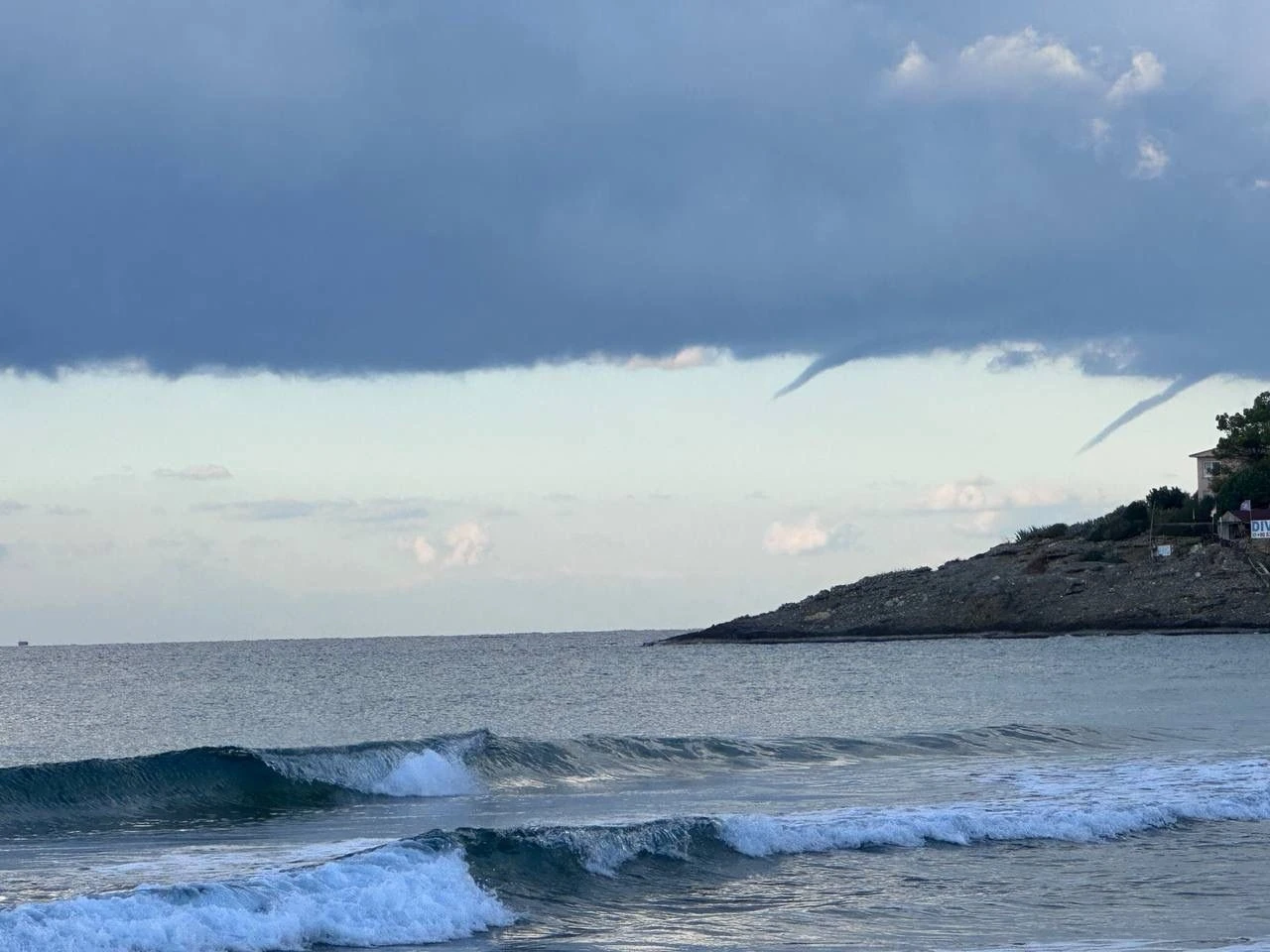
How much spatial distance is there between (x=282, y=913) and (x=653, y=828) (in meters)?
5.96

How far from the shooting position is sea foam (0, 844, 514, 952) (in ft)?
47.4

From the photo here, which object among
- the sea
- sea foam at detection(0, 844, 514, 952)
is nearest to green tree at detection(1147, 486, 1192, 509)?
the sea

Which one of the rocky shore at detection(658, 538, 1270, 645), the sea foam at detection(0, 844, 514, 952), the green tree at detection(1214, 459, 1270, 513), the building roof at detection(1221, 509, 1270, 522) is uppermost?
the green tree at detection(1214, 459, 1270, 513)

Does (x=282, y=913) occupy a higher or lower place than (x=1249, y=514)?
lower

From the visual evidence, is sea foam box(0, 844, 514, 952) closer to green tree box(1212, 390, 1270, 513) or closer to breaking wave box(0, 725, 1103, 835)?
breaking wave box(0, 725, 1103, 835)

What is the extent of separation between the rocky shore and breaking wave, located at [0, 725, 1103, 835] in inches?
2783

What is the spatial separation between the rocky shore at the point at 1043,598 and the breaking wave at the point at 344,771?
232ft

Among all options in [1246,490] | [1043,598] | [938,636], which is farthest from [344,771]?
[1246,490]

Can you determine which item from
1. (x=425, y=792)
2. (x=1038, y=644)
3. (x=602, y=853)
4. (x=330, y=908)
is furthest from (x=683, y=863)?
(x=1038, y=644)

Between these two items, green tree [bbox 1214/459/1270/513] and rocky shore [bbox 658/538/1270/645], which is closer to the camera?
rocky shore [bbox 658/538/1270/645]

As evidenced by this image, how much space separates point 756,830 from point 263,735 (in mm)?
23887

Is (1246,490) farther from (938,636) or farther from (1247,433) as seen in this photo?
(938,636)

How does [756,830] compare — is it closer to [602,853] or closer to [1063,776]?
[602,853]

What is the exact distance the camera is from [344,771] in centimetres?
2795
